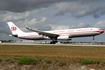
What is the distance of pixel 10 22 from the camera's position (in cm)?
6544

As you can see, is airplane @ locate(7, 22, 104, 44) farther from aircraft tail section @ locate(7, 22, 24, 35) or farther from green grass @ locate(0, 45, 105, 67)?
green grass @ locate(0, 45, 105, 67)

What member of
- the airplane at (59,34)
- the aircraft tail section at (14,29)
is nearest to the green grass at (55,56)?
the airplane at (59,34)

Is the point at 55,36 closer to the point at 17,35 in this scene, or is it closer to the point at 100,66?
the point at 17,35

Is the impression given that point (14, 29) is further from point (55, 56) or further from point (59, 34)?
point (55, 56)

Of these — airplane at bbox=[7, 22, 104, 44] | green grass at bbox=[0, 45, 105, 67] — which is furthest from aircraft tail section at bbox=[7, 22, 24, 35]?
green grass at bbox=[0, 45, 105, 67]

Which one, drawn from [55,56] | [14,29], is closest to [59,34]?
[14,29]

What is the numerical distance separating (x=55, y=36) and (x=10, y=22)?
1097 inches

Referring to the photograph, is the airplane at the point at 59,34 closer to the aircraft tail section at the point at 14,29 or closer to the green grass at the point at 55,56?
the aircraft tail section at the point at 14,29

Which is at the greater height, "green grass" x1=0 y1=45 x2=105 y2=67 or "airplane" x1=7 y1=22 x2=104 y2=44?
"airplane" x1=7 y1=22 x2=104 y2=44

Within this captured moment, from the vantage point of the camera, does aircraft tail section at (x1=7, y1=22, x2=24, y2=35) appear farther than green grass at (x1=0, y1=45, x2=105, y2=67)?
Yes

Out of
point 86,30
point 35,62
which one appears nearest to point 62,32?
point 86,30

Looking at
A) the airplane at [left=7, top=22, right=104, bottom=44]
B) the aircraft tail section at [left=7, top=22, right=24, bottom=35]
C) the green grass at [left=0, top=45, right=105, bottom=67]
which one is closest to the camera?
the green grass at [left=0, top=45, right=105, bottom=67]

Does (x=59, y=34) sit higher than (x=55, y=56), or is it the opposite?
(x=59, y=34)

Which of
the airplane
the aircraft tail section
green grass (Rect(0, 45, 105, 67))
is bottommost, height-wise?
green grass (Rect(0, 45, 105, 67))
